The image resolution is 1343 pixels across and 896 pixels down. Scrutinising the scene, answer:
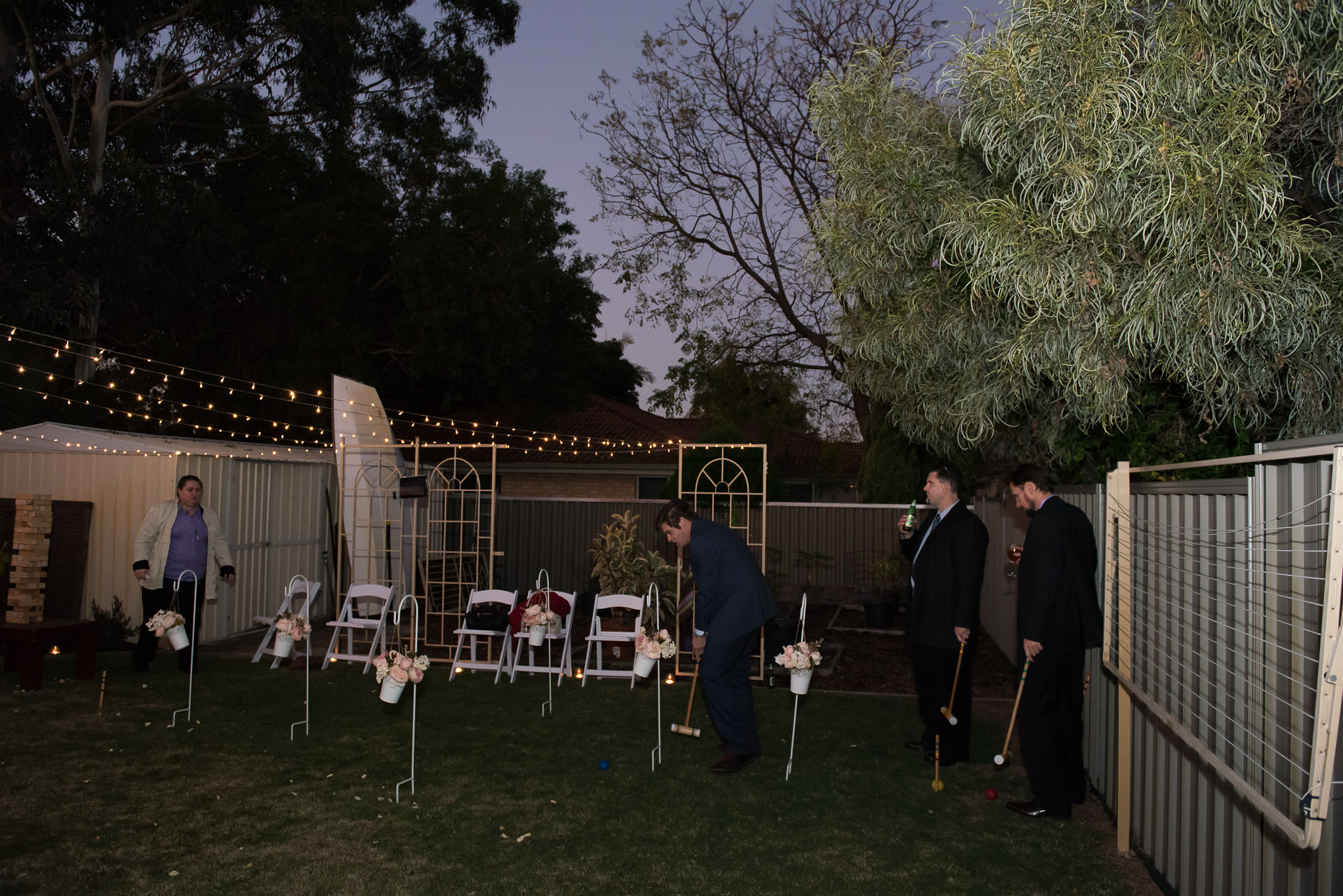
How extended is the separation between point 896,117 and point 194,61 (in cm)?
1767

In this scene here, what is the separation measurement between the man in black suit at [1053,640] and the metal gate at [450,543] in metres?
5.37

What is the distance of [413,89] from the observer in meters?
21.5

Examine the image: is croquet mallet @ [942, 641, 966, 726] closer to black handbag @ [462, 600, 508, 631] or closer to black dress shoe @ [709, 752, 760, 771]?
black dress shoe @ [709, 752, 760, 771]

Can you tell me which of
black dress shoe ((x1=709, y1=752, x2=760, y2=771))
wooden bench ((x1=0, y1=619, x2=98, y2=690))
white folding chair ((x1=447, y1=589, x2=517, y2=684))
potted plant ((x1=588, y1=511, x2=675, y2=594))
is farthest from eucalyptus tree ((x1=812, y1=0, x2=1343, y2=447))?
wooden bench ((x1=0, y1=619, x2=98, y2=690))

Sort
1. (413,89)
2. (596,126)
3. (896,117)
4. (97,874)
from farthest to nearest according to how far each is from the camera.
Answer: (413,89), (596,126), (896,117), (97,874)

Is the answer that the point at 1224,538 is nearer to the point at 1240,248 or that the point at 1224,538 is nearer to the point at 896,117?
the point at 1240,248

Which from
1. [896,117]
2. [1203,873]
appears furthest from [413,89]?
[1203,873]

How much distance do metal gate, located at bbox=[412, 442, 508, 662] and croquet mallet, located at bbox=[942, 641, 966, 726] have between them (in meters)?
4.61

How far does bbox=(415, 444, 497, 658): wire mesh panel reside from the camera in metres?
10.1

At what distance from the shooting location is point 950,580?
5.77 m

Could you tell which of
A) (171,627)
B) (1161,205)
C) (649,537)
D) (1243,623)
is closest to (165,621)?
(171,627)

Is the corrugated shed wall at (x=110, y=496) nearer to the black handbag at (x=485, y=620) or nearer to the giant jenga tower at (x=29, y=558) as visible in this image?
the giant jenga tower at (x=29, y=558)

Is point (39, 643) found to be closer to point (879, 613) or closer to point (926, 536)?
point (926, 536)

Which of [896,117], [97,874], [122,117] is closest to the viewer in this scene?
[97,874]
